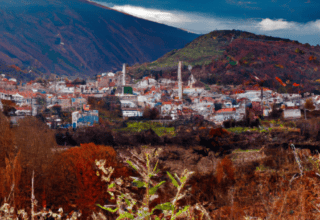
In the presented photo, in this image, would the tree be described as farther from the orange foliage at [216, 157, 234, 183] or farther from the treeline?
the treeline

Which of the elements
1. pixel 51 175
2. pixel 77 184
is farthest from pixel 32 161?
pixel 77 184

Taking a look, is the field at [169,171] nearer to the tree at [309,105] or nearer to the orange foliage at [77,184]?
the orange foliage at [77,184]

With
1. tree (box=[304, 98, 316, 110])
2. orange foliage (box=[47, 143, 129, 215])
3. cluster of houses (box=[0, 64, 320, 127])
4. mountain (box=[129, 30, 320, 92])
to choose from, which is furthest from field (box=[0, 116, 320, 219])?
mountain (box=[129, 30, 320, 92])

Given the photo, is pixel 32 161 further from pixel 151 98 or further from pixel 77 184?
pixel 151 98

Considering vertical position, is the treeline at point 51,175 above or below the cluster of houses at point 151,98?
below

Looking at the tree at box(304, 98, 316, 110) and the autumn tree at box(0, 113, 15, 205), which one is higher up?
the tree at box(304, 98, 316, 110)

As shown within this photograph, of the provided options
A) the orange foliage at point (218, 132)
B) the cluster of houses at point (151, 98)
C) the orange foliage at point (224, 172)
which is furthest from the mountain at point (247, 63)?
the orange foliage at point (224, 172)

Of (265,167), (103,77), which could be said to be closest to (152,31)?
(103,77)
